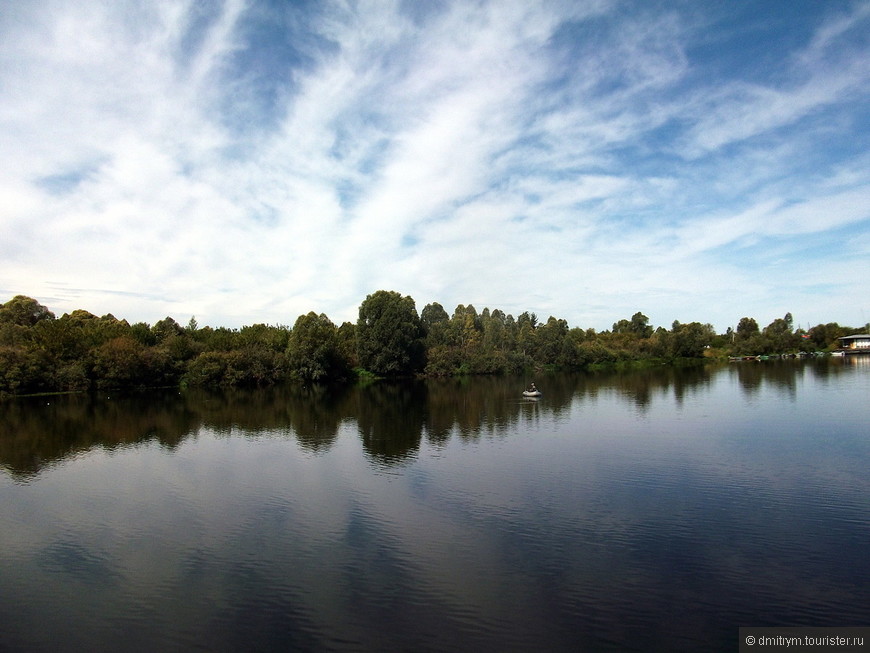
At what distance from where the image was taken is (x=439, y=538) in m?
15.6

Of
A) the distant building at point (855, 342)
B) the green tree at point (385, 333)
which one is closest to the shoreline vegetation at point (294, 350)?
the green tree at point (385, 333)

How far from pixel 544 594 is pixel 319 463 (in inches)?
609

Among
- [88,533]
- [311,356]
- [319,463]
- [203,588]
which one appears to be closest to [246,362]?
[311,356]

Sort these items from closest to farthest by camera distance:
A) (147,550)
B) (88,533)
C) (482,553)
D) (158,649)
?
(158,649) < (482,553) < (147,550) < (88,533)

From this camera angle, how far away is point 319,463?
25.6 metres

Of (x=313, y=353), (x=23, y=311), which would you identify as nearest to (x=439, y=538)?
(x=313, y=353)

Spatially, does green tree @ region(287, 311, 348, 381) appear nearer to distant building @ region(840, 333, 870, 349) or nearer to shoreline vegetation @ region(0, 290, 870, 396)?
shoreline vegetation @ region(0, 290, 870, 396)

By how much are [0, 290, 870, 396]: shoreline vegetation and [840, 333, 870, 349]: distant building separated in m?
33.9

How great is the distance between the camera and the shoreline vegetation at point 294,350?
6512 centimetres

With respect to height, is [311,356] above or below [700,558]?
above

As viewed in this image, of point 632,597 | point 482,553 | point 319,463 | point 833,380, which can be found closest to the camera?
point 632,597

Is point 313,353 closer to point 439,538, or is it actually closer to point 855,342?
point 439,538

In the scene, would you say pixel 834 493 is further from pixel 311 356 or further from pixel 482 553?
pixel 311 356

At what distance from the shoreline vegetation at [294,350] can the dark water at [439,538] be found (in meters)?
36.1
